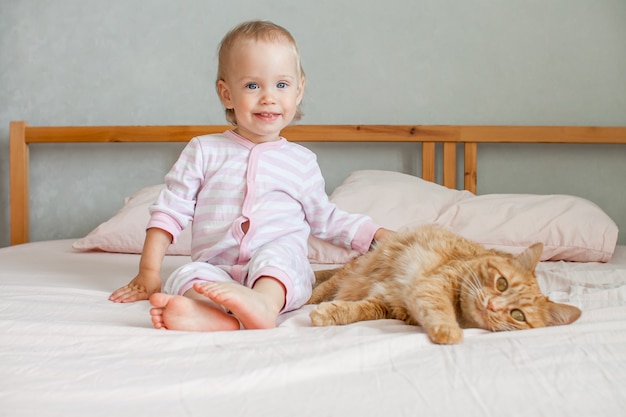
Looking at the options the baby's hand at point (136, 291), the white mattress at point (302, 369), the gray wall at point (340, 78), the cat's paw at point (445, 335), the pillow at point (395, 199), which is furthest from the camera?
the gray wall at point (340, 78)

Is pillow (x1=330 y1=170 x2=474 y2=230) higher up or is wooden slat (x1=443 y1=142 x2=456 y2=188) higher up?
wooden slat (x1=443 y1=142 x2=456 y2=188)

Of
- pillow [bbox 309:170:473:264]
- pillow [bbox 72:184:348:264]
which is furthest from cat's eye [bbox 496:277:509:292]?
pillow [bbox 72:184:348:264]

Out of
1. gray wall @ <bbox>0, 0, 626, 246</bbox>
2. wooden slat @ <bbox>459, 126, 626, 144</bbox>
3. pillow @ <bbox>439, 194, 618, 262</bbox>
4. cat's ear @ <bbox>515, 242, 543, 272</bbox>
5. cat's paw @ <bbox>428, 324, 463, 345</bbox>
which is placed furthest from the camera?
gray wall @ <bbox>0, 0, 626, 246</bbox>

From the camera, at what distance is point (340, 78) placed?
248cm

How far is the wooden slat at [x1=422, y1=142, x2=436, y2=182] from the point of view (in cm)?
233

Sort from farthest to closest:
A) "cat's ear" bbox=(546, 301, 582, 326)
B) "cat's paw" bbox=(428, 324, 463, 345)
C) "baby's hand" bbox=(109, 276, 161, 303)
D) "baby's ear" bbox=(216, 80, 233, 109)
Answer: "baby's ear" bbox=(216, 80, 233, 109)
"baby's hand" bbox=(109, 276, 161, 303)
"cat's ear" bbox=(546, 301, 582, 326)
"cat's paw" bbox=(428, 324, 463, 345)

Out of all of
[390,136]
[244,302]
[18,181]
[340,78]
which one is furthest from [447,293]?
[18,181]

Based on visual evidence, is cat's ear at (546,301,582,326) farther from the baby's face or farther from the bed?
the baby's face

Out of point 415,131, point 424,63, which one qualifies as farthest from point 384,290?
point 424,63

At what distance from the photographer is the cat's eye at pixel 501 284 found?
994 millimetres

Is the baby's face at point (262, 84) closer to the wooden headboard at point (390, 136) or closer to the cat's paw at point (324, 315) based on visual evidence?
the cat's paw at point (324, 315)

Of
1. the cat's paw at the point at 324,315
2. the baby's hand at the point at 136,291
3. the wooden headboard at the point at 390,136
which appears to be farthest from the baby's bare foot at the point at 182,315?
the wooden headboard at the point at 390,136

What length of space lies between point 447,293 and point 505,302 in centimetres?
9

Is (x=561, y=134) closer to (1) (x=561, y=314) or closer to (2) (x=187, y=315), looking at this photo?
(1) (x=561, y=314)
